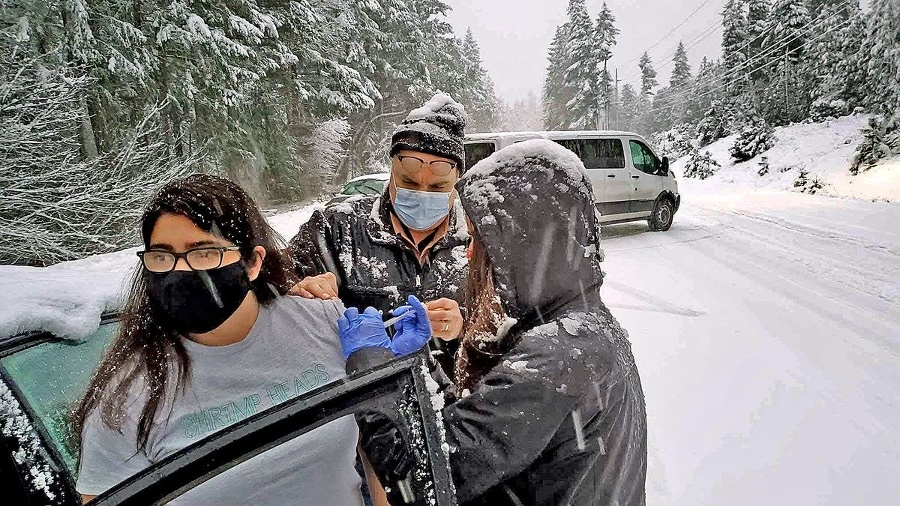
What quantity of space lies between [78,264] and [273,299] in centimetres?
645

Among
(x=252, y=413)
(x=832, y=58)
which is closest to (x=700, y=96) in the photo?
(x=832, y=58)

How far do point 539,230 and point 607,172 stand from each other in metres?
9.64

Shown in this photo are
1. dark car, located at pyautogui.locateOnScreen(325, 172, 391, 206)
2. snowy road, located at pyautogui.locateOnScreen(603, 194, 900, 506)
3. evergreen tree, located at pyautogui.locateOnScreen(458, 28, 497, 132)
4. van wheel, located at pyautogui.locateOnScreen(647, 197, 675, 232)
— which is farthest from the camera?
evergreen tree, located at pyautogui.locateOnScreen(458, 28, 497, 132)

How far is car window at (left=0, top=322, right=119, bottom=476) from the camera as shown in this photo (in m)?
1.38

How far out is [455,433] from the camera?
1105 mm

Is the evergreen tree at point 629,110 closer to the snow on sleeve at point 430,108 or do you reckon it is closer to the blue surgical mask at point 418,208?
the snow on sleeve at point 430,108

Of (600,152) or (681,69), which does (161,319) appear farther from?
(681,69)

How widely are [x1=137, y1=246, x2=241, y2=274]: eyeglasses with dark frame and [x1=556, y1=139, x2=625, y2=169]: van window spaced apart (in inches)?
364

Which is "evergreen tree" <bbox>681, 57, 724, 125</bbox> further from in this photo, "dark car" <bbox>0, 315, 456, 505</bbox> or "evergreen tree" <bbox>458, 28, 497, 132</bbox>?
"dark car" <bbox>0, 315, 456, 505</bbox>

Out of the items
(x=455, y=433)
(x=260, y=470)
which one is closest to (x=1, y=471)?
(x=260, y=470)

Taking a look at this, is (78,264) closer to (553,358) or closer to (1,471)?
(1,471)

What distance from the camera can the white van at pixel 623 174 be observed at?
33.1 feet

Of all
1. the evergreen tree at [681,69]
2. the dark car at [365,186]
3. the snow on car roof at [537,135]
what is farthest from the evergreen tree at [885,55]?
the evergreen tree at [681,69]

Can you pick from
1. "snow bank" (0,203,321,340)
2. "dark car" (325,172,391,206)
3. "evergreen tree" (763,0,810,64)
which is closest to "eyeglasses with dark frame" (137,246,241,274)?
"snow bank" (0,203,321,340)
